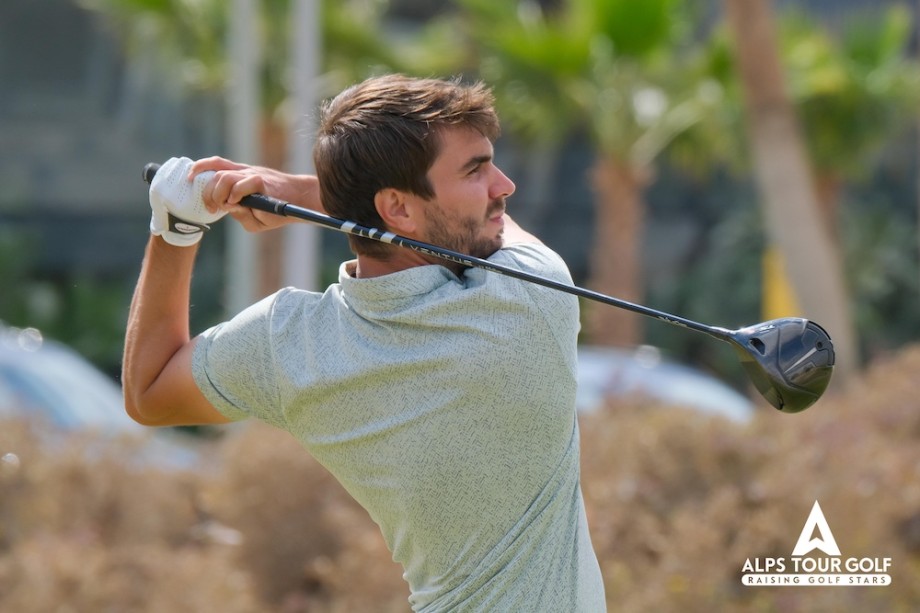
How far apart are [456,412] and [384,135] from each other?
502 mm

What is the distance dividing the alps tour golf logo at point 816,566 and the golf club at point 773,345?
2361 mm

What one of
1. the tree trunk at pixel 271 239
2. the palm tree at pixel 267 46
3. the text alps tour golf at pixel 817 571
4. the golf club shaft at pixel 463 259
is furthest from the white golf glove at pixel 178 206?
the palm tree at pixel 267 46

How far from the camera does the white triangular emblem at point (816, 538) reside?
16.0 ft

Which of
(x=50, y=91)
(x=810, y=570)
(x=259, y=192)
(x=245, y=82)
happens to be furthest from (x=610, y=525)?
(x=50, y=91)

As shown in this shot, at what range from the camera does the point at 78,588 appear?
5.43 metres

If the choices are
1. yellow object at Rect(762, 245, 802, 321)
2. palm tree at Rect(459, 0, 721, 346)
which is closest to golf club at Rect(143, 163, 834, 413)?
yellow object at Rect(762, 245, 802, 321)

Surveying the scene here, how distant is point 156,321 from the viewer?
2725mm

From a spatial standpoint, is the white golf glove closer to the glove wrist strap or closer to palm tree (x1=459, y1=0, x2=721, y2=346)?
the glove wrist strap

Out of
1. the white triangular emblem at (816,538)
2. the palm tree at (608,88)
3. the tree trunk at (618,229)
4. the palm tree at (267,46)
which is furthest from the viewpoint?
the tree trunk at (618,229)

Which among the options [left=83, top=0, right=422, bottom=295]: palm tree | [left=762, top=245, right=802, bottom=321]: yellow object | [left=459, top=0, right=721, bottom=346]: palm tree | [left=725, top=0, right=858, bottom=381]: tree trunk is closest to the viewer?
[left=725, top=0, right=858, bottom=381]: tree trunk

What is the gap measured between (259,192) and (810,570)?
9.26ft

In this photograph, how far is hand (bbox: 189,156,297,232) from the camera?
273 cm

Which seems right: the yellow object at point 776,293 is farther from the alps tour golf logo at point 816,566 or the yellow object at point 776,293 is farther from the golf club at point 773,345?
the golf club at point 773,345

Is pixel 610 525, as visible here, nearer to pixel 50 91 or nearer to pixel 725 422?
pixel 725 422
